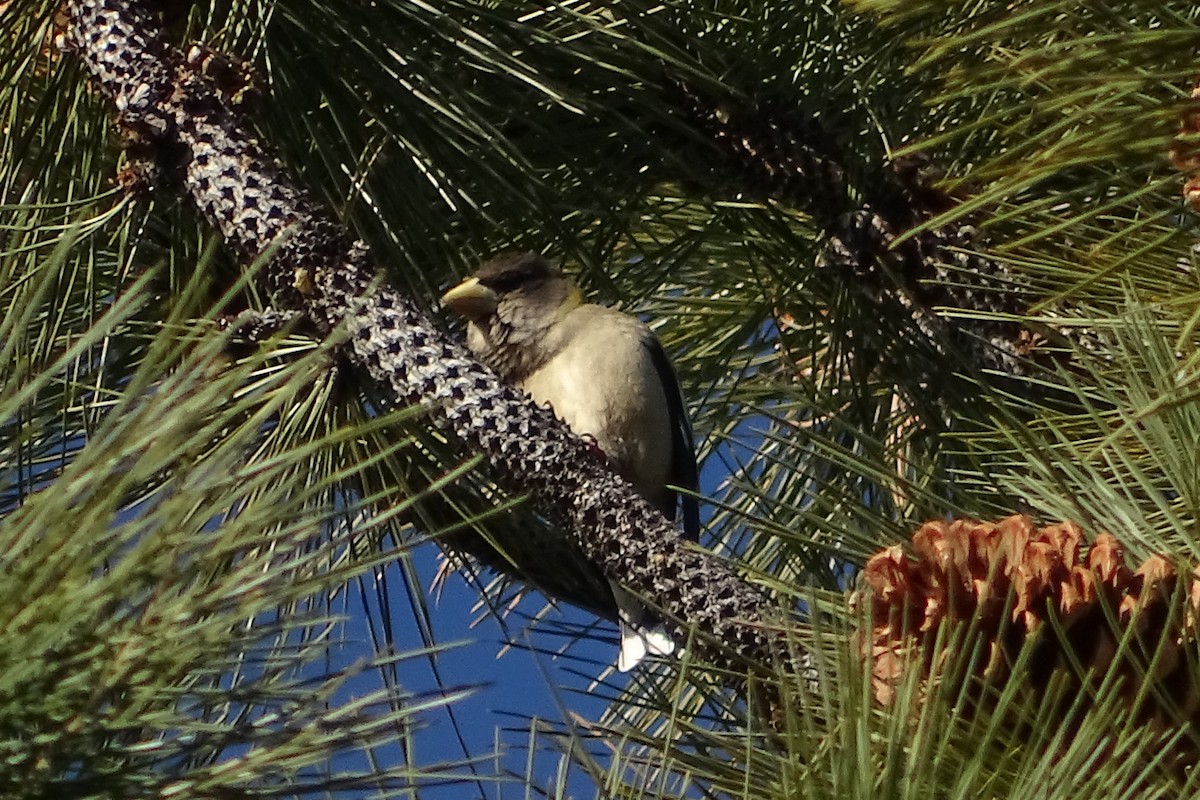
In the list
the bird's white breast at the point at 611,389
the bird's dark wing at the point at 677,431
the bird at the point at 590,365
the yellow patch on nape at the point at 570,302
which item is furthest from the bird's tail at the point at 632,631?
the yellow patch on nape at the point at 570,302

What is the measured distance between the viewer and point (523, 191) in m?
2.66

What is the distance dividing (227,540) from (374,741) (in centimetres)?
17

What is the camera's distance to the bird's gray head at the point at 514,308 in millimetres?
3812

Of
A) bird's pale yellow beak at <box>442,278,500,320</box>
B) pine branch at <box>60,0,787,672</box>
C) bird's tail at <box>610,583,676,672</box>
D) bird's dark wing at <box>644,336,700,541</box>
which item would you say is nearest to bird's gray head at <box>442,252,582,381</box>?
bird's pale yellow beak at <box>442,278,500,320</box>

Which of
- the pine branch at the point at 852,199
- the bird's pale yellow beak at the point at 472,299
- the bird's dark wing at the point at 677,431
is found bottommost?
the bird's dark wing at the point at 677,431

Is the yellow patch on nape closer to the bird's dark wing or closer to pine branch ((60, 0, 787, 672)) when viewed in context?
the bird's dark wing

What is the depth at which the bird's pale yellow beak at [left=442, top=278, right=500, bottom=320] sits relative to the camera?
3.88m

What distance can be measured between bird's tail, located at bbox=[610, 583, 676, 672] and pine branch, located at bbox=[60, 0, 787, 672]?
1.12 ft

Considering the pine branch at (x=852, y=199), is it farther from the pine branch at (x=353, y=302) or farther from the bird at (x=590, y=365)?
the bird at (x=590, y=365)

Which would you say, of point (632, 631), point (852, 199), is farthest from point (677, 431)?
point (632, 631)

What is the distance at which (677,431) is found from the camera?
13.6ft

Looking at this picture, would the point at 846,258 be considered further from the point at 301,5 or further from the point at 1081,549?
the point at 1081,549

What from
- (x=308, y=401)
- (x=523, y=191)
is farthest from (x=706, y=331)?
(x=308, y=401)

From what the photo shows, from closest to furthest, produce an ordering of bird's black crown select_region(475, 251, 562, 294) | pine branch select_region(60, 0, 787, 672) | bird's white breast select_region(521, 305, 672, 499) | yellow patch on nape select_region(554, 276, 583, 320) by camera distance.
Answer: pine branch select_region(60, 0, 787, 672) < bird's black crown select_region(475, 251, 562, 294) < bird's white breast select_region(521, 305, 672, 499) < yellow patch on nape select_region(554, 276, 583, 320)
